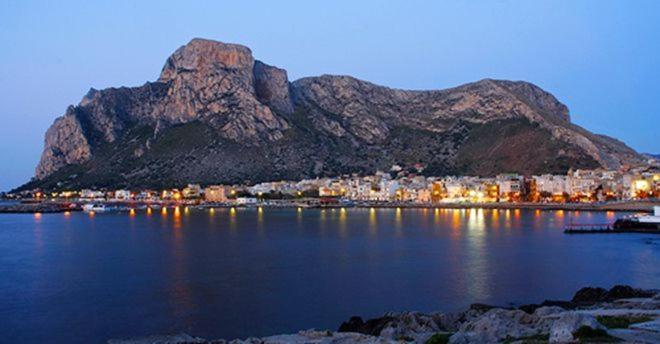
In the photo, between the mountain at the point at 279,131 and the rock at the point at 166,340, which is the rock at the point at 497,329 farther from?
the mountain at the point at 279,131

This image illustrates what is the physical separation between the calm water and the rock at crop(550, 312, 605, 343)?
1142 cm

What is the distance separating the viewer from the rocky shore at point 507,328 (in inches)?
519

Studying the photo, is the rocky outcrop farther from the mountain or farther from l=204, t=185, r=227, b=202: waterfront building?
l=204, t=185, r=227, b=202: waterfront building

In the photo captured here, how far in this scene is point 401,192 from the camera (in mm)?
133250

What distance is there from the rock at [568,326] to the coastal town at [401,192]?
324 ft

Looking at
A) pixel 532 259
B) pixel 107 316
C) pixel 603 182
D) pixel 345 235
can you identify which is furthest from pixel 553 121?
pixel 107 316

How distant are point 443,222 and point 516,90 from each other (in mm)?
96113

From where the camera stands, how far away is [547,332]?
579 inches

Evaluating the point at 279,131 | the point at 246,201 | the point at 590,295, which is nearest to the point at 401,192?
the point at 279,131

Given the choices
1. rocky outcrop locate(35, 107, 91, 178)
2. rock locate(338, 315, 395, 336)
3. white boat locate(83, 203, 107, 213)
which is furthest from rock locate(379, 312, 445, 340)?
rocky outcrop locate(35, 107, 91, 178)

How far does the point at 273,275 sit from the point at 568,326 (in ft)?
77.8

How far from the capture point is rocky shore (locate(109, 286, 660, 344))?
1317 centimetres

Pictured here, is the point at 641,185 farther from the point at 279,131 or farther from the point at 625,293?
the point at 625,293

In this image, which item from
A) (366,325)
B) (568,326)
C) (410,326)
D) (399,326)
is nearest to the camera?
(568,326)
